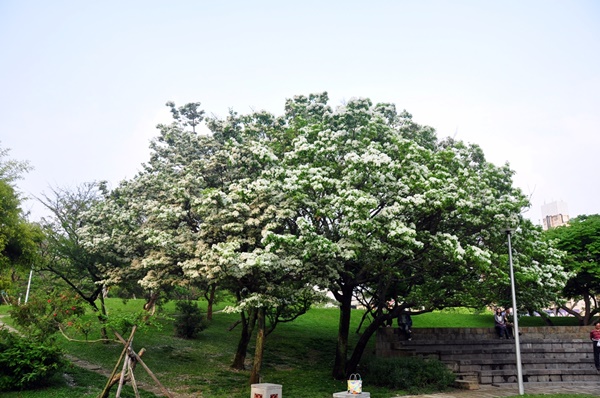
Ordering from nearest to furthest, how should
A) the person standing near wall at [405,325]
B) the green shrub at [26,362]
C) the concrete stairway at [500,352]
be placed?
the green shrub at [26,362] → the concrete stairway at [500,352] → the person standing near wall at [405,325]

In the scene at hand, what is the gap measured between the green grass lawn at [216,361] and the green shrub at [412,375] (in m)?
0.75

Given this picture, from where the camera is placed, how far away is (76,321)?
15.7 m

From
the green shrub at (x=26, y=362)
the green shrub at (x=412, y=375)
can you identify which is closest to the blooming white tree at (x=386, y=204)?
the green shrub at (x=412, y=375)

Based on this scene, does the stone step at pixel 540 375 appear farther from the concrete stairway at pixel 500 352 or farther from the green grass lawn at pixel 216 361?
the green grass lawn at pixel 216 361

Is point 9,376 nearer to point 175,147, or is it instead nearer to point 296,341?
point 175,147

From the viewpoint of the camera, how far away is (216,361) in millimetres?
23828

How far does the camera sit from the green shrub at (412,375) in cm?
1925

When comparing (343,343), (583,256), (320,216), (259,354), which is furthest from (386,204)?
(583,256)

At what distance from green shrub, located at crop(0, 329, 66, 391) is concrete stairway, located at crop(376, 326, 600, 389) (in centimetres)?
1585

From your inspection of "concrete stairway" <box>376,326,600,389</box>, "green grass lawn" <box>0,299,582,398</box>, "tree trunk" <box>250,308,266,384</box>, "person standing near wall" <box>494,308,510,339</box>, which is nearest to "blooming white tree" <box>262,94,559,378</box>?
"tree trunk" <box>250,308,266,384</box>

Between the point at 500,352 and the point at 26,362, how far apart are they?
2153 cm

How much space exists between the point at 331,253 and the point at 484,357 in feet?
42.4

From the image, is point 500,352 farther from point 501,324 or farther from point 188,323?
point 188,323

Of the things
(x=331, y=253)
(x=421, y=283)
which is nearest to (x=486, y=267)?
(x=331, y=253)
